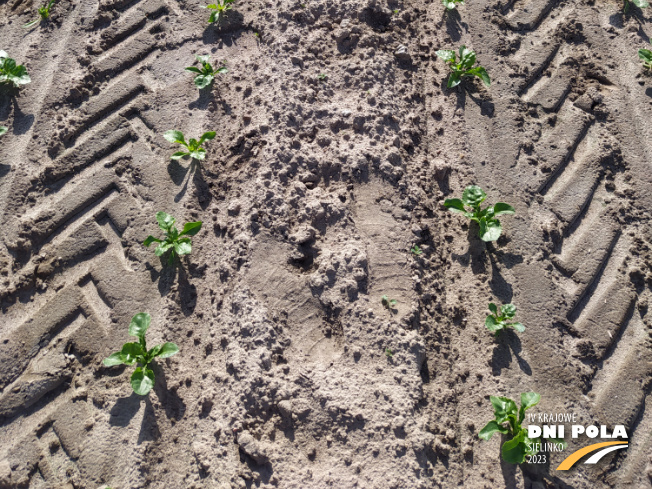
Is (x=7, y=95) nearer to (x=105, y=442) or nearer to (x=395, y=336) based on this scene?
(x=105, y=442)

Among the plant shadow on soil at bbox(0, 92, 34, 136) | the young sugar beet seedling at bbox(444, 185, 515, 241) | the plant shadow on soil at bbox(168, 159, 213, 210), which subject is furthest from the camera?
the plant shadow on soil at bbox(0, 92, 34, 136)

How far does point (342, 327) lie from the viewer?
210 cm

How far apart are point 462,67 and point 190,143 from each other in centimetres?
155

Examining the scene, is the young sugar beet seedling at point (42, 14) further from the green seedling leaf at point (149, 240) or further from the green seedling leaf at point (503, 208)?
the green seedling leaf at point (503, 208)

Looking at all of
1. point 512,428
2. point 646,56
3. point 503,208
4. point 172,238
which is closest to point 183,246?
point 172,238

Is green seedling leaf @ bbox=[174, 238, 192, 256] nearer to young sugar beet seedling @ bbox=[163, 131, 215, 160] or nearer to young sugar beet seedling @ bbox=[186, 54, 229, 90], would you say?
young sugar beet seedling @ bbox=[163, 131, 215, 160]

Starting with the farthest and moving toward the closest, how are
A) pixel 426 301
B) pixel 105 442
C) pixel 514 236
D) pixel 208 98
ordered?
pixel 208 98 → pixel 514 236 → pixel 426 301 → pixel 105 442

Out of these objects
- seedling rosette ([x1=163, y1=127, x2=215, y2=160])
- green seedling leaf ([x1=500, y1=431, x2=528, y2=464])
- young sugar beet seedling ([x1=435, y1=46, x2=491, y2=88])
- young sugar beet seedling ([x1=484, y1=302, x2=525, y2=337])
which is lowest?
green seedling leaf ([x1=500, y1=431, x2=528, y2=464])

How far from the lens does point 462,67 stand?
8.97 ft

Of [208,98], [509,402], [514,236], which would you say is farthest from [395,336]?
[208,98]

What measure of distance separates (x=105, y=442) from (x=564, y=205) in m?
2.37

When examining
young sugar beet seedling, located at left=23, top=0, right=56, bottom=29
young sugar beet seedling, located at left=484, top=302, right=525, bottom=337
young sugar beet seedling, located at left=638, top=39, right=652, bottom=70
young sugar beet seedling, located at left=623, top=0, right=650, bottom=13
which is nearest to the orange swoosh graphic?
young sugar beet seedling, located at left=484, top=302, right=525, bottom=337

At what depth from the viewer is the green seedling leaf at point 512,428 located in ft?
6.23

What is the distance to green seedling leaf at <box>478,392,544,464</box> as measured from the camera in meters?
1.90
